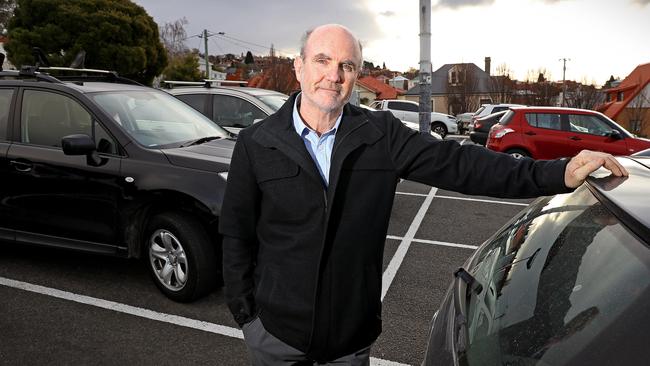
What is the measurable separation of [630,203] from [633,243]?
15 centimetres

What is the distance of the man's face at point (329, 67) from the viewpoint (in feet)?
5.55

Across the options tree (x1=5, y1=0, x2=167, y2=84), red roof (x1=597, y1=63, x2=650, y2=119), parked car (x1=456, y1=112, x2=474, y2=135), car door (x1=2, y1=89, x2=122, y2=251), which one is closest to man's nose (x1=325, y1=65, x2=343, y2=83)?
car door (x1=2, y1=89, x2=122, y2=251)

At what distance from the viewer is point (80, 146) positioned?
12.3 feet

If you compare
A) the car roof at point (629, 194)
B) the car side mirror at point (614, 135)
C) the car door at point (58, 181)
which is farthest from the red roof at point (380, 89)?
the car roof at point (629, 194)

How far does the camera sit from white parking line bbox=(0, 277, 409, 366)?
3392 millimetres

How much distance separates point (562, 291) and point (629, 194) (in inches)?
13.7

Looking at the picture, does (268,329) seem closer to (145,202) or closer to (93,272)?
(145,202)

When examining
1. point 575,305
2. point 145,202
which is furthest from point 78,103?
point 575,305

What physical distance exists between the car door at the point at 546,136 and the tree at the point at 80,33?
23.3 m

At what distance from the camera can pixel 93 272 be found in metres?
4.43

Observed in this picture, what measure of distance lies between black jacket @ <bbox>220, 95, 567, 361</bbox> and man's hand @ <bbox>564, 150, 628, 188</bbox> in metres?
0.03

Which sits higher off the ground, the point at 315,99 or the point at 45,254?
the point at 315,99

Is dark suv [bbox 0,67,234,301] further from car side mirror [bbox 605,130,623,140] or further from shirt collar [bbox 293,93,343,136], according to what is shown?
car side mirror [bbox 605,130,623,140]

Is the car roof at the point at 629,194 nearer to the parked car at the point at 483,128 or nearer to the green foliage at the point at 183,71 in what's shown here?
the parked car at the point at 483,128
